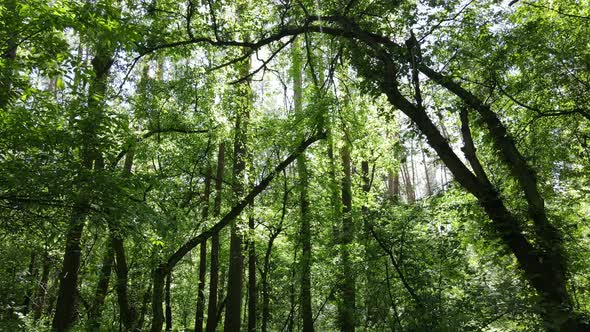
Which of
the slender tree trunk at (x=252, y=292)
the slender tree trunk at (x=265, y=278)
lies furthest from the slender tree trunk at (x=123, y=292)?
the slender tree trunk at (x=265, y=278)

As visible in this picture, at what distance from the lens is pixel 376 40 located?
6.46 metres

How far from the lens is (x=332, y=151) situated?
12.1m

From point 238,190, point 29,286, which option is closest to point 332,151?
point 238,190

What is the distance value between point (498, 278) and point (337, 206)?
455cm

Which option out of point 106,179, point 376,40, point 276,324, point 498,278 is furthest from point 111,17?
point 276,324

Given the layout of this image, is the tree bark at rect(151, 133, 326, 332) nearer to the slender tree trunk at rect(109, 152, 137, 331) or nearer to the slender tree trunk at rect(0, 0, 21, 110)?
the slender tree trunk at rect(109, 152, 137, 331)

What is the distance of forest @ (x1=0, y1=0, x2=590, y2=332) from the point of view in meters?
4.50

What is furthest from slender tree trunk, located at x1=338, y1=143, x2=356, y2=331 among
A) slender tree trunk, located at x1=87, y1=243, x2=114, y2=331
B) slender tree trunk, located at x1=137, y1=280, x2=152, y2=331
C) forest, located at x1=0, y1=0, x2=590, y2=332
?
slender tree trunk, located at x1=87, y1=243, x2=114, y2=331

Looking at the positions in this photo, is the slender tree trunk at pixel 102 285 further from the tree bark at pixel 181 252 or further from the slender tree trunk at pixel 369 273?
the slender tree trunk at pixel 369 273

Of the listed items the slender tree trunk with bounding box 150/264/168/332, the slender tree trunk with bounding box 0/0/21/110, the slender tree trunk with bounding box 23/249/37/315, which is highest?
the slender tree trunk with bounding box 0/0/21/110

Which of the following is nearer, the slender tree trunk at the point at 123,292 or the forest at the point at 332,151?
the forest at the point at 332,151

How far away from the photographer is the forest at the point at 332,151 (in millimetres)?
4500

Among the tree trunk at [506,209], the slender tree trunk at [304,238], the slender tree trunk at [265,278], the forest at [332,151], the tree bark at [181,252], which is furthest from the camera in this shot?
the slender tree trunk at [265,278]

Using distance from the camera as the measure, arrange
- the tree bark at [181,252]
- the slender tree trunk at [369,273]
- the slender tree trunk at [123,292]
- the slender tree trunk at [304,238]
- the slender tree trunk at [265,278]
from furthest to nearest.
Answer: the slender tree trunk at [265,278] → the slender tree trunk at [123,292] → the slender tree trunk at [304,238] → the tree bark at [181,252] → the slender tree trunk at [369,273]
